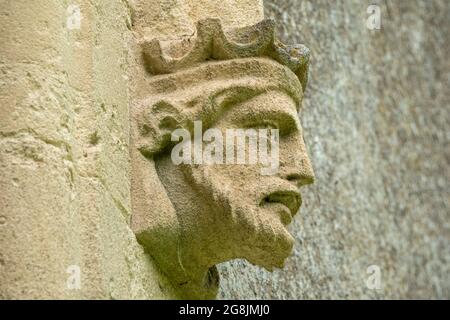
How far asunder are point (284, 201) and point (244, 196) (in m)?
0.08

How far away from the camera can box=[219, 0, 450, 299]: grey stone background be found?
3.01 m

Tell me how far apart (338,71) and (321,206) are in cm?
48

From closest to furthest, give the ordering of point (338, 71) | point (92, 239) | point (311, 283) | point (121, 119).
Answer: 1. point (92, 239)
2. point (121, 119)
3. point (311, 283)
4. point (338, 71)

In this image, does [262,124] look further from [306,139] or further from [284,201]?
[306,139]

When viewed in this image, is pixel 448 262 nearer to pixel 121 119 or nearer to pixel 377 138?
pixel 377 138

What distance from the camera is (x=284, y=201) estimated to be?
191 cm

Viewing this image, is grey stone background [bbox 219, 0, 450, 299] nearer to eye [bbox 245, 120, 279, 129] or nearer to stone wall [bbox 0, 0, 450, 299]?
stone wall [bbox 0, 0, 450, 299]

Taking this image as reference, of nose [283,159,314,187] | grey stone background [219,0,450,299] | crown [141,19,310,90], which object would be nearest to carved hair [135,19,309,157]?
crown [141,19,310,90]

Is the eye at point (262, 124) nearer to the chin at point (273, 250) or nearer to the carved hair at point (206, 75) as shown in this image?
the carved hair at point (206, 75)

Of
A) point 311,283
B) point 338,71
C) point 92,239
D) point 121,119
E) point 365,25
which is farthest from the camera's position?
point 365,25

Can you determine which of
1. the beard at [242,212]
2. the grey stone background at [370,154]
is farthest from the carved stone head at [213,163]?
the grey stone background at [370,154]

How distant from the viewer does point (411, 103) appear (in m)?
3.82
